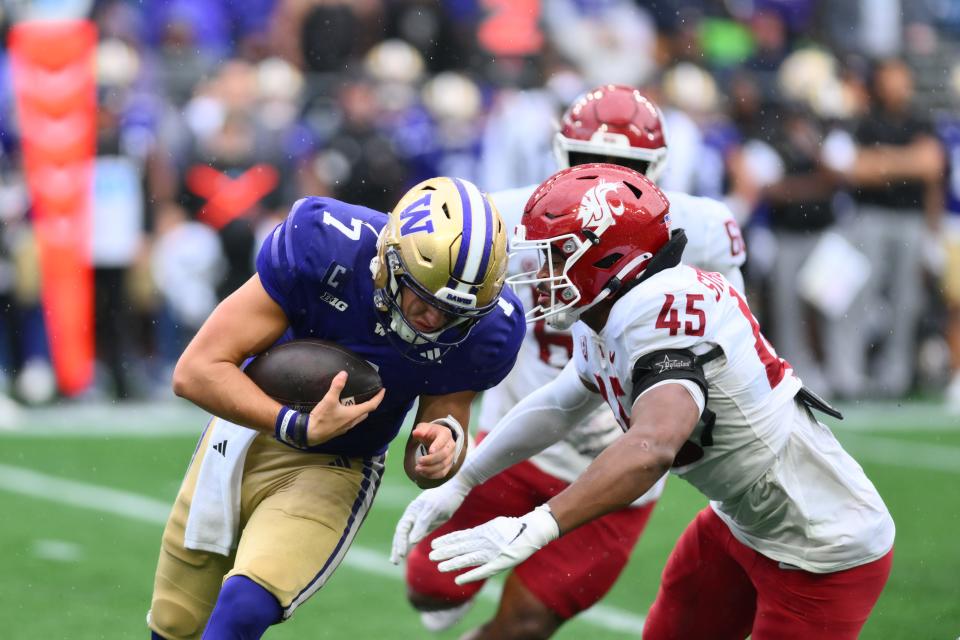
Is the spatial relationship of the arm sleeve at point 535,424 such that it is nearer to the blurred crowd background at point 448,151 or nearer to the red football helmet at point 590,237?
the red football helmet at point 590,237

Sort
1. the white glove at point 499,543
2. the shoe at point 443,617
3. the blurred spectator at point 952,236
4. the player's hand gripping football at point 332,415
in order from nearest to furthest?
the white glove at point 499,543 → the player's hand gripping football at point 332,415 → the shoe at point 443,617 → the blurred spectator at point 952,236

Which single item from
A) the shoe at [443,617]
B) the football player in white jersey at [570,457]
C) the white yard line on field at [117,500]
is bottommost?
the white yard line on field at [117,500]

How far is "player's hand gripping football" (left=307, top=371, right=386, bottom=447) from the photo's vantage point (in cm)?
369

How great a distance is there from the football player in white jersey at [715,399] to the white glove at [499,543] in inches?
0.5

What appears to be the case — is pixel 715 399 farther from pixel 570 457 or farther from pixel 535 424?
pixel 570 457

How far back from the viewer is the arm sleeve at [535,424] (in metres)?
4.06

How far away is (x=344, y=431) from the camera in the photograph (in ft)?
12.4

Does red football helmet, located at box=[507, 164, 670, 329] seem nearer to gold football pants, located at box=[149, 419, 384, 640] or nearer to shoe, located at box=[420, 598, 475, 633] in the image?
gold football pants, located at box=[149, 419, 384, 640]

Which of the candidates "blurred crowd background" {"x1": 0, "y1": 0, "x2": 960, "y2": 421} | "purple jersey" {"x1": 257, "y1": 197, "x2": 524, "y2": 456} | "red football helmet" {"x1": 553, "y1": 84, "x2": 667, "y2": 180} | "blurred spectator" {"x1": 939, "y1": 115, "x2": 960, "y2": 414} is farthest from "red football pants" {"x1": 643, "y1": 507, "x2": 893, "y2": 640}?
"blurred spectator" {"x1": 939, "y1": 115, "x2": 960, "y2": 414}

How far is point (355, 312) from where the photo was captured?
3.89 metres

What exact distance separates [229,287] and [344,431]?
710 centimetres

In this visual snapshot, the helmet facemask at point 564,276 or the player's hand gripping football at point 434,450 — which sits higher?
the helmet facemask at point 564,276

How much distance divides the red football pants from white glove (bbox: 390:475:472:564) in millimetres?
632

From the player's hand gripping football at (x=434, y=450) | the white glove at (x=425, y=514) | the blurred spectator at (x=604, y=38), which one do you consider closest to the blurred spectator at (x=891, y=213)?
the blurred spectator at (x=604, y=38)
